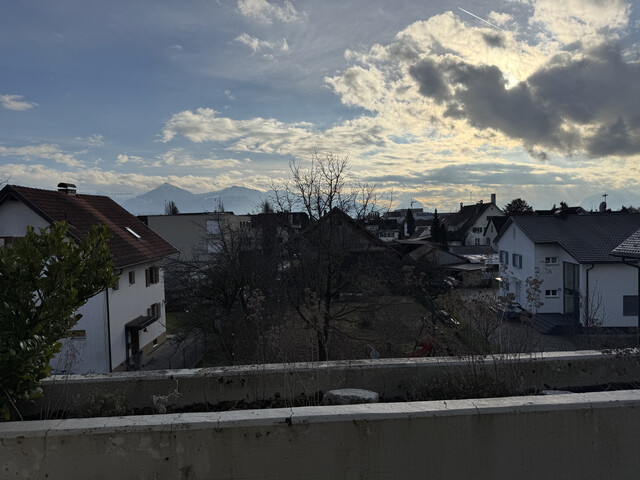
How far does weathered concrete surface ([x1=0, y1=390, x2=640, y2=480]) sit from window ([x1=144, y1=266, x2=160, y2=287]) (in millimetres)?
18507

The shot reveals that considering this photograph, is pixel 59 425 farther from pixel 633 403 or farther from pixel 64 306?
pixel 633 403

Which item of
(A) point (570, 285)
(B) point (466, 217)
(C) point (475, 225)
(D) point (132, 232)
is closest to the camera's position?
(D) point (132, 232)

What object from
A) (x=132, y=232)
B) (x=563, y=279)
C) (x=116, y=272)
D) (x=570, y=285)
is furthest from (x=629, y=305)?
(x=132, y=232)

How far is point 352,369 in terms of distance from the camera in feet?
16.8

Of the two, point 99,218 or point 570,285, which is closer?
point 99,218

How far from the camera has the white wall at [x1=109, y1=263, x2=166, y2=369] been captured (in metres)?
17.4

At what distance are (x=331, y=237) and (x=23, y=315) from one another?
35.0ft

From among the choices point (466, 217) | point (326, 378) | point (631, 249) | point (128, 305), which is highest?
point (466, 217)

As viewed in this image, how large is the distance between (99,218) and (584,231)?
26626 mm

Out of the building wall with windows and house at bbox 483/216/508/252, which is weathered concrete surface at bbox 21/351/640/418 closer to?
the building wall with windows

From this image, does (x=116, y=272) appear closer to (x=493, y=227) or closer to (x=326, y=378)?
(x=326, y=378)

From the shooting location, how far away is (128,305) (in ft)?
62.3

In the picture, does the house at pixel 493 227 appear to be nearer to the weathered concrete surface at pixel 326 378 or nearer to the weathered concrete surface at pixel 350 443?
the weathered concrete surface at pixel 326 378

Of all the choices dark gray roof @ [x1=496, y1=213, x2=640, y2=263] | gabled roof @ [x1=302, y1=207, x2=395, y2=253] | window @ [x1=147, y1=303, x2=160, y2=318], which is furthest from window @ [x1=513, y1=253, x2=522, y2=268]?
window @ [x1=147, y1=303, x2=160, y2=318]
